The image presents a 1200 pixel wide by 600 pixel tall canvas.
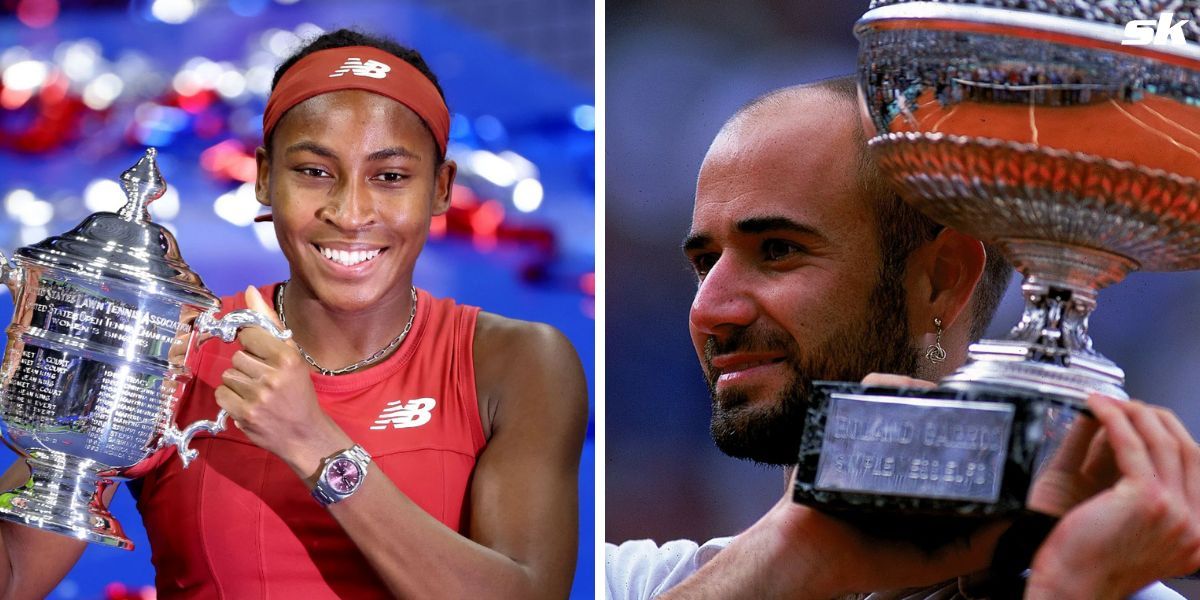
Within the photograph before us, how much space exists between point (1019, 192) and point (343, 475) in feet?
2.54

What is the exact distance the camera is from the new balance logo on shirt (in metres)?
1.59

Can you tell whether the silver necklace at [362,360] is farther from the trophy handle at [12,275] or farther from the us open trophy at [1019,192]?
the us open trophy at [1019,192]

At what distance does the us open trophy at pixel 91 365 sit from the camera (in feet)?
4.40

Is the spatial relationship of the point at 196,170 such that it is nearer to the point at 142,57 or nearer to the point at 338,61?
the point at 142,57

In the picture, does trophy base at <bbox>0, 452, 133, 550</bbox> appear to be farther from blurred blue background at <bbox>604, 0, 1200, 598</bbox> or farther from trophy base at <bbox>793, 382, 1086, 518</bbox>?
trophy base at <bbox>793, 382, 1086, 518</bbox>

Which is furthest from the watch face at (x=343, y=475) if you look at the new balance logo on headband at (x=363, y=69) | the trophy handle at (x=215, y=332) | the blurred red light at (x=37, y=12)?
the blurred red light at (x=37, y=12)

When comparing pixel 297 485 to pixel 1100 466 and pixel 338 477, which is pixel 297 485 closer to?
pixel 338 477

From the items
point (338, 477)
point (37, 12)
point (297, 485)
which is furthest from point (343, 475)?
point (37, 12)

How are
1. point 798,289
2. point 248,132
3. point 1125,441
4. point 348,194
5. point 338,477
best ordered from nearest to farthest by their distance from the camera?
point 1125,441 < point 798,289 < point 338,477 < point 348,194 < point 248,132

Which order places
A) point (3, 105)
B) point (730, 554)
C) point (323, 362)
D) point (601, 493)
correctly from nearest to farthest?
point (730, 554)
point (601, 493)
point (323, 362)
point (3, 105)

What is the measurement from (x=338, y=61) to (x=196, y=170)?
14.1 inches

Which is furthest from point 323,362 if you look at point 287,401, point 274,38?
point 274,38

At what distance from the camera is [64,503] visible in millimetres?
1367

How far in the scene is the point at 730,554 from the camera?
3.85 ft
